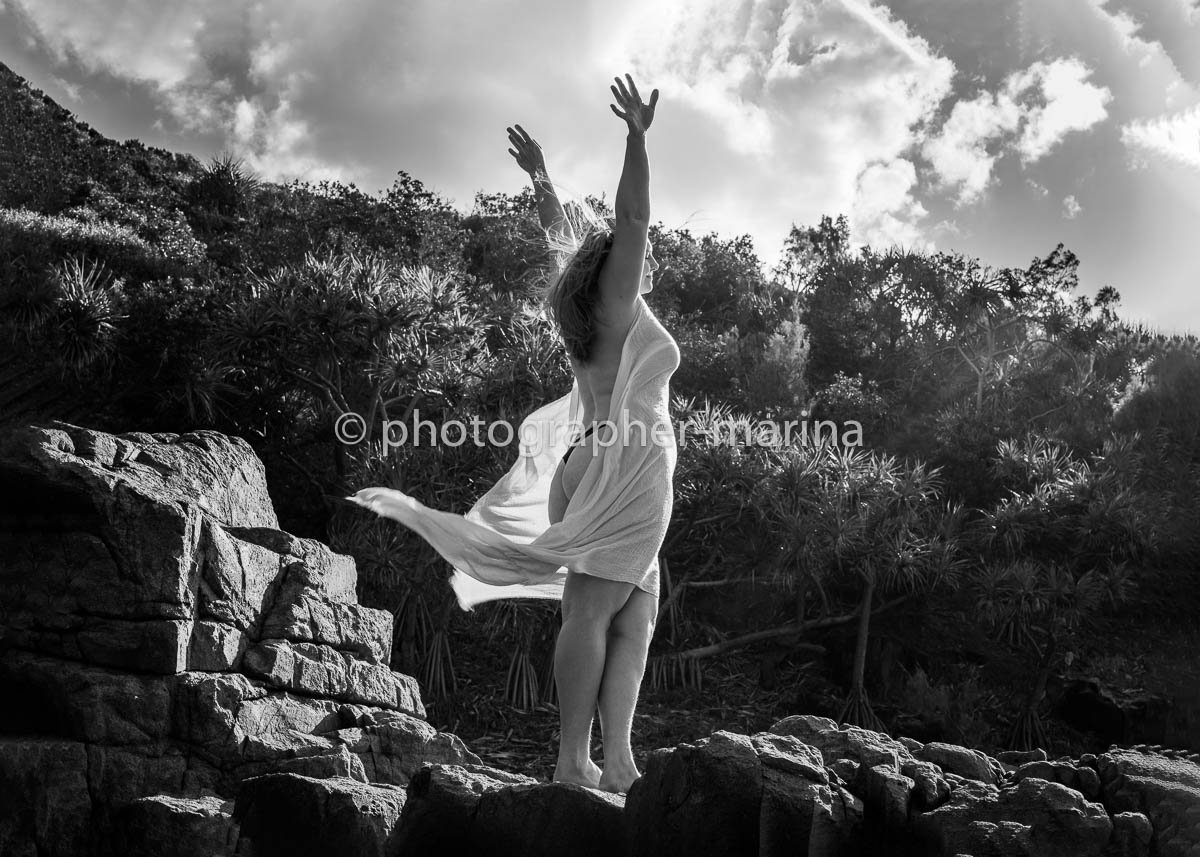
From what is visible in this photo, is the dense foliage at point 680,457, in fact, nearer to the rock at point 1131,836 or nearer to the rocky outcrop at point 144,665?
the rocky outcrop at point 144,665

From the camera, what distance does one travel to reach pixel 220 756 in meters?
4.48

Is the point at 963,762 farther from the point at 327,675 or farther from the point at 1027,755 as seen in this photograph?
the point at 327,675

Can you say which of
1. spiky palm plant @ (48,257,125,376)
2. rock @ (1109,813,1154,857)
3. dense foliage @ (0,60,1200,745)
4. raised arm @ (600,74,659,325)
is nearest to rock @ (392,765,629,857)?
rock @ (1109,813,1154,857)

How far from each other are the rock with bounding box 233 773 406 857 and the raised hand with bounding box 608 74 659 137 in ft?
7.64

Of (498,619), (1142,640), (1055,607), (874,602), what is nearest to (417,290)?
(498,619)

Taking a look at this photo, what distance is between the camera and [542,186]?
15.9 feet

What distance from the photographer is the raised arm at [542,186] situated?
4.60 m

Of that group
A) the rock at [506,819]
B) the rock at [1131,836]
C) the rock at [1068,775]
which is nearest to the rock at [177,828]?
the rock at [506,819]

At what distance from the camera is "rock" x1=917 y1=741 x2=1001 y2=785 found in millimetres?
3648

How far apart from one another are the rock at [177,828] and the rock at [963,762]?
2297 mm

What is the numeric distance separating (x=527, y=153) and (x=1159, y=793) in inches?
134

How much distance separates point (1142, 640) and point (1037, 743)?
9.24 feet

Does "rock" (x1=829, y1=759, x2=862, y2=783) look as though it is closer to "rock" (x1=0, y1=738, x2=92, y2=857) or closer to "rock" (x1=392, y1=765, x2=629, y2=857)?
"rock" (x1=392, y1=765, x2=629, y2=857)

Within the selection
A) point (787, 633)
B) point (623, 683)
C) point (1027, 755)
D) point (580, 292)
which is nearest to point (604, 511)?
point (623, 683)
